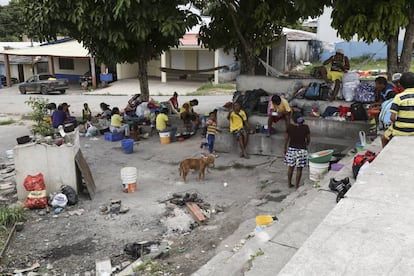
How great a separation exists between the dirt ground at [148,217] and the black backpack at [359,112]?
6.67ft

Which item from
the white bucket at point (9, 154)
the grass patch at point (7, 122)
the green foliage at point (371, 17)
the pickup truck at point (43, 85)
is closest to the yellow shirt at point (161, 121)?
the white bucket at point (9, 154)

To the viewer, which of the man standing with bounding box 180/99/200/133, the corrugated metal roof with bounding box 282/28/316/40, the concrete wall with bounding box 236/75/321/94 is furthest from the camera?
the corrugated metal roof with bounding box 282/28/316/40

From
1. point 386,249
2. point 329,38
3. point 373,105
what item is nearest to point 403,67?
point 373,105

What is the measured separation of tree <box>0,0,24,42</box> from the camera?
40.1 metres

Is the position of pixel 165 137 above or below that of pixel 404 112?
below

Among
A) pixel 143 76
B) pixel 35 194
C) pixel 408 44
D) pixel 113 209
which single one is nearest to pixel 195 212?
pixel 113 209

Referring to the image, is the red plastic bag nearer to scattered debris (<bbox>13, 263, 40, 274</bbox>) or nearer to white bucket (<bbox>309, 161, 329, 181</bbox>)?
scattered debris (<bbox>13, 263, 40, 274</bbox>)

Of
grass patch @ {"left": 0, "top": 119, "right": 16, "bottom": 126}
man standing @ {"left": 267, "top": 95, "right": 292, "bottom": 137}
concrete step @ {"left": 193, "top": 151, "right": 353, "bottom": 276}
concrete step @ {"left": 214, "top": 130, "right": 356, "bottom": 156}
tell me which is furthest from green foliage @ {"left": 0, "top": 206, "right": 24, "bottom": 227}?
grass patch @ {"left": 0, "top": 119, "right": 16, "bottom": 126}

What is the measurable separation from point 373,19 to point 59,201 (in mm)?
7358

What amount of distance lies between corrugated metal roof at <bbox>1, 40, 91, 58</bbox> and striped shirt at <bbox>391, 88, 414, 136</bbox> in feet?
80.1

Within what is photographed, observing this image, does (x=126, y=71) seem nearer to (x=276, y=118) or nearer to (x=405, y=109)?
(x=276, y=118)

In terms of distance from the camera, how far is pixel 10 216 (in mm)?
7223

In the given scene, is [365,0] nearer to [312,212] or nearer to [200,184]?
[200,184]

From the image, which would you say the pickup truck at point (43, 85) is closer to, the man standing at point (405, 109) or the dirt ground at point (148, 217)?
the dirt ground at point (148, 217)
